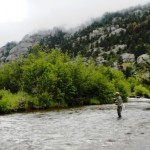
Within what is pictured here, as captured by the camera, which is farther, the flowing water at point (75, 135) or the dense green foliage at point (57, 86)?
the dense green foliage at point (57, 86)

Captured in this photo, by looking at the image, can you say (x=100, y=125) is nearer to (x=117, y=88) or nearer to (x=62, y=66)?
(x=62, y=66)

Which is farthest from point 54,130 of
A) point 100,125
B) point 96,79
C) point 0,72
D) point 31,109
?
point 0,72

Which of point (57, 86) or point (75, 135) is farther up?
point (57, 86)

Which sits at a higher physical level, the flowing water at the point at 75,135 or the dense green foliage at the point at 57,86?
the dense green foliage at the point at 57,86

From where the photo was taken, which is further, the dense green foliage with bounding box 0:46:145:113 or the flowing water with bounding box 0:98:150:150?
the dense green foliage with bounding box 0:46:145:113

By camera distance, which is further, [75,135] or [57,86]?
[57,86]

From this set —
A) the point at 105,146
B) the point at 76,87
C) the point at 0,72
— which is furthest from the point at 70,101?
the point at 105,146

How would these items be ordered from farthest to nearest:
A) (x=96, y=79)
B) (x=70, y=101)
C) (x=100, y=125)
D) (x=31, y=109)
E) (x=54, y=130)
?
(x=96, y=79) < (x=70, y=101) < (x=31, y=109) < (x=100, y=125) < (x=54, y=130)

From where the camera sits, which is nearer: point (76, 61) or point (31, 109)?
point (31, 109)

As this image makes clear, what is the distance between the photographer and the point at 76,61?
92.4 metres

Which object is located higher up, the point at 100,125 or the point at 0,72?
the point at 0,72

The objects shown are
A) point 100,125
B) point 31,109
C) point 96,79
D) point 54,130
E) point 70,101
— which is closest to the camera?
point 54,130

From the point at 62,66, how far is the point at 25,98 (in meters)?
16.9

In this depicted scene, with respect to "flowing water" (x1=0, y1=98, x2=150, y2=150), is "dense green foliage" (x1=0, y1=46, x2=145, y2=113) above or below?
above
